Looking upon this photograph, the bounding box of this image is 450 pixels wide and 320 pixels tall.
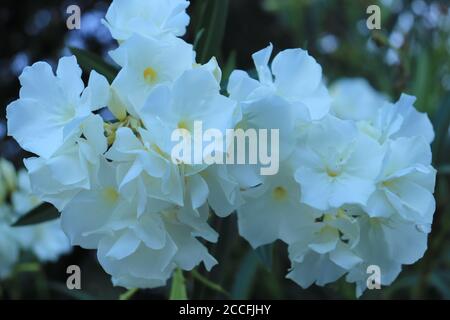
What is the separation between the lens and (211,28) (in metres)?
0.96

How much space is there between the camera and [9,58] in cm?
276

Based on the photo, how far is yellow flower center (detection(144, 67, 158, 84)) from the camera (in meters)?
0.70

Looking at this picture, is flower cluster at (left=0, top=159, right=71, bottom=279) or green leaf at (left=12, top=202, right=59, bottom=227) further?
flower cluster at (left=0, top=159, right=71, bottom=279)

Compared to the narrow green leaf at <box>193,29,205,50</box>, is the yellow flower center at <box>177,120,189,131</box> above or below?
below

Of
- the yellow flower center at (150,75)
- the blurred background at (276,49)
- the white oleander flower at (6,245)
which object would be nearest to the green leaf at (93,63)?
the blurred background at (276,49)

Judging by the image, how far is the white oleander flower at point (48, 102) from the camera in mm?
698

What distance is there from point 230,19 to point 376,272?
2455 mm

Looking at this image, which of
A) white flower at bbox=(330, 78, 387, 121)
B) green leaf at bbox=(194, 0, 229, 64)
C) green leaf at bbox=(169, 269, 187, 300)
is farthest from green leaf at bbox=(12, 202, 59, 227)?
white flower at bbox=(330, 78, 387, 121)

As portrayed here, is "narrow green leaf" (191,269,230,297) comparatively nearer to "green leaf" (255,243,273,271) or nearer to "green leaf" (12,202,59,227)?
"green leaf" (255,243,273,271)

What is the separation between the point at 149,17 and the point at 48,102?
0.15m

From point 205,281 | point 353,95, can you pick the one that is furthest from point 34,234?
point 353,95

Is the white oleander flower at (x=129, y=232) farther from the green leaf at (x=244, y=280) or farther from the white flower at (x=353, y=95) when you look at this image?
the white flower at (x=353, y=95)

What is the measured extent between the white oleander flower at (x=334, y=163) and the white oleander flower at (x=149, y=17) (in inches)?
7.7

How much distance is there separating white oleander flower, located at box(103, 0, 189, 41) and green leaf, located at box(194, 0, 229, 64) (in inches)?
5.9
